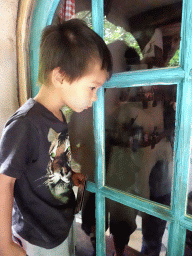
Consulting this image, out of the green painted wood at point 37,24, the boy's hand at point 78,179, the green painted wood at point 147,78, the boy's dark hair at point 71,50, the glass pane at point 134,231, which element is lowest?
the glass pane at point 134,231

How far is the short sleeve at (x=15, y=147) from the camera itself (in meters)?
0.50

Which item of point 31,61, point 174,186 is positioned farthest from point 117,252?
point 31,61

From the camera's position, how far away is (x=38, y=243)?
0.65 meters

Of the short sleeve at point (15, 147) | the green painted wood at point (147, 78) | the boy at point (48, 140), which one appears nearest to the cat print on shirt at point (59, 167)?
the boy at point (48, 140)

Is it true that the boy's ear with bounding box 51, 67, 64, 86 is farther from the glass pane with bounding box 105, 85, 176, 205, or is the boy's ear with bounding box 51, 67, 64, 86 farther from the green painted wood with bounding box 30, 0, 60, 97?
the green painted wood with bounding box 30, 0, 60, 97

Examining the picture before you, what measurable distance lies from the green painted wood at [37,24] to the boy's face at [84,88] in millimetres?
374

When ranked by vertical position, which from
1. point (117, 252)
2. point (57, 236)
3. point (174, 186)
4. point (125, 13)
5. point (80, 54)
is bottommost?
point (117, 252)

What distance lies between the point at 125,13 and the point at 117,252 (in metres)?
1.08

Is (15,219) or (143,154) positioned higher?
(143,154)

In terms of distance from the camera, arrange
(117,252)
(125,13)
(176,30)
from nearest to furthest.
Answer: (176,30) → (125,13) → (117,252)

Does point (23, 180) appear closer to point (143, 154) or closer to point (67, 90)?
point (67, 90)

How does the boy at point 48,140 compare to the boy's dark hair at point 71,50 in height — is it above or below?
below

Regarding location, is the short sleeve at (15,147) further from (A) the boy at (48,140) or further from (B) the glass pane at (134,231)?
Answer: (B) the glass pane at (134,231)

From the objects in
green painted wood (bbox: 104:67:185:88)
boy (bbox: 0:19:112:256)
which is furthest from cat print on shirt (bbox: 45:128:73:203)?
green painted wood (bbox: 104:67:185:88)
